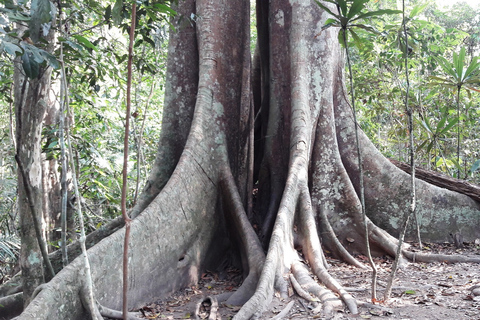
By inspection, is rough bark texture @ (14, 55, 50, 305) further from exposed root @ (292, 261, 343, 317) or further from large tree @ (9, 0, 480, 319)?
exposed root @ (292, 261, 343, 317)

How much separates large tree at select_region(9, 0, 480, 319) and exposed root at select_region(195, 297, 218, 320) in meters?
0.47

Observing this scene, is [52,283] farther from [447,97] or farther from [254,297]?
[447,97]

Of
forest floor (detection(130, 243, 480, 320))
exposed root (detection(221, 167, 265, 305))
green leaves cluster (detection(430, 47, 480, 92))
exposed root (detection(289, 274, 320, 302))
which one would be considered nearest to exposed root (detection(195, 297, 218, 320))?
forest floor (detection(130, 243, 480, 320))

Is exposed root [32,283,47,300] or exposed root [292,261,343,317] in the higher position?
exposed root [32,283,47,300]

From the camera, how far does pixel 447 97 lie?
8383mm

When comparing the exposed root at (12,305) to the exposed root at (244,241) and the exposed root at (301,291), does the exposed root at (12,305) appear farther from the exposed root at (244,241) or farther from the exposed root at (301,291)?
the exposed root at (301,291)

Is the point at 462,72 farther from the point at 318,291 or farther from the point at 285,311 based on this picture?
the point at 285,311

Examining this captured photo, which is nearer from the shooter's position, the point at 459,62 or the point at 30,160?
the point at 30,160

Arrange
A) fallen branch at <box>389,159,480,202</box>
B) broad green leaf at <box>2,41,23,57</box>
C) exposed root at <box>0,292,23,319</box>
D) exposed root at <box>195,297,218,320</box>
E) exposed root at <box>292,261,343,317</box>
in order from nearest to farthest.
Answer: broad green leaf at <box>2,41,23,57</box>, exposed root at <box>292,261,343,317</box>, exposed root at <box>195,297,218,320</box>, exposed root at <box>0,292,23,319</box>, fallen branch at <box>389,159,480,202</box>

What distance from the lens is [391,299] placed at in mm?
3020

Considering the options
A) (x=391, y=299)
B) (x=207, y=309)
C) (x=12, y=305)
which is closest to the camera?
(x=391, y=299)

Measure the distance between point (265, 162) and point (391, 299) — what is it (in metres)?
2.51

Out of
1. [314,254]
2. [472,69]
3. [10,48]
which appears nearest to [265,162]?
[314,254]

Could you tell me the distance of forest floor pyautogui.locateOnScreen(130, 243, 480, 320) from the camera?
2764 millimetres
